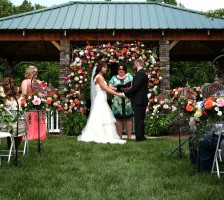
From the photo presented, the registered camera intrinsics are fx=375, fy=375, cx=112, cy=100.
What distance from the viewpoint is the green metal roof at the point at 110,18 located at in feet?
40.2

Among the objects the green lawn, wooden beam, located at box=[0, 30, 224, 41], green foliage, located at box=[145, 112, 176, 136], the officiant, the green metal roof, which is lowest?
the green lawn

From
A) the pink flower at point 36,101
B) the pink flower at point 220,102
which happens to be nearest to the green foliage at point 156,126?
the pink flower at point 36,101

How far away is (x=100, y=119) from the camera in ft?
31.6

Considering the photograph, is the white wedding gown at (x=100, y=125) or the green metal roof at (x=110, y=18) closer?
the white wedding gown at (x=100, y=125)

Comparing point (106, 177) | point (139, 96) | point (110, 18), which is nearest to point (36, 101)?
point (106, 177)

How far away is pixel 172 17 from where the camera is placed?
1324 centimetres

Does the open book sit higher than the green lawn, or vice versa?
the open book

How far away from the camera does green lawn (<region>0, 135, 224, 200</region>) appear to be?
4125 millimetres

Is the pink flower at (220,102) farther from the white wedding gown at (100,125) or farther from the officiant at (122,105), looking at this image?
the officiant at (122,105)

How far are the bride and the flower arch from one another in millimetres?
2146

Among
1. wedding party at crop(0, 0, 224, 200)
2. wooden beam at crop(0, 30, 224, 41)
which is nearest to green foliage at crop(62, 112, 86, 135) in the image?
wedding party at crop(0, 0, 224, 200)

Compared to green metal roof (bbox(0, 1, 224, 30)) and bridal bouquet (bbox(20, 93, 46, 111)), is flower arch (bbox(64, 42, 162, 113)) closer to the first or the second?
green metal roof (bbox(0, 1, 224, 30))

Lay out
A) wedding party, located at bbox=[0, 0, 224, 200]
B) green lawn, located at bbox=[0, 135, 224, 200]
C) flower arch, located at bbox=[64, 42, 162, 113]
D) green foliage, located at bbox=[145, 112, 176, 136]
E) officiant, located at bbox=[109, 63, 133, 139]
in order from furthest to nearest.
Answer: flower arch, located at bbox=[64, 42, 162, 113] < green foliage, located at bbox=[145, 112, 176, 136] < officiant, located at bbox=[109, 63, 133, 139] < wedding party, located at bbox=[0, 0, 224, 200] < green lawn, located at bbox=[0, 135, 224, 200]

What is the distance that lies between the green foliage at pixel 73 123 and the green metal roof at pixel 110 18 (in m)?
2.82
